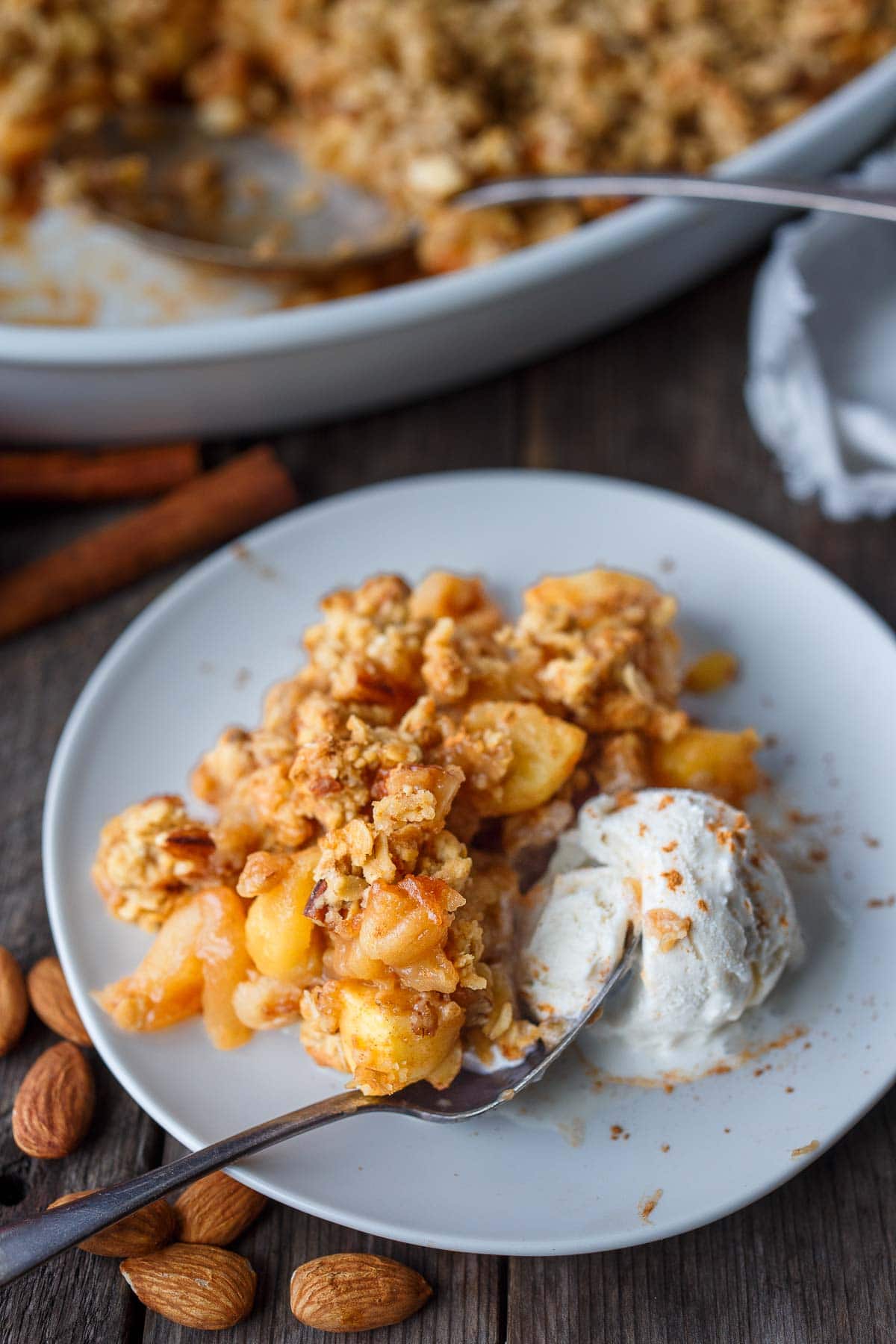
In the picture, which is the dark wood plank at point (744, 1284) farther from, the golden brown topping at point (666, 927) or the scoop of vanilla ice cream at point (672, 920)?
the golden brown topping at point (666, 927)

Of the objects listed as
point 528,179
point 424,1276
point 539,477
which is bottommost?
point 424,1276

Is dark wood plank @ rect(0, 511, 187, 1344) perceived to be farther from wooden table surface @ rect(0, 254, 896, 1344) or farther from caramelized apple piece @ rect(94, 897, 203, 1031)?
caramelized apple piece @ rect(94, 897, 203, 1031)

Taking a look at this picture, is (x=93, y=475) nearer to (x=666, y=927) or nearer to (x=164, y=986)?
(x=164, y=986)

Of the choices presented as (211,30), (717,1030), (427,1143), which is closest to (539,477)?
(717,1030)

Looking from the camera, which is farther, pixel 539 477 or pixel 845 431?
pixel 845 431

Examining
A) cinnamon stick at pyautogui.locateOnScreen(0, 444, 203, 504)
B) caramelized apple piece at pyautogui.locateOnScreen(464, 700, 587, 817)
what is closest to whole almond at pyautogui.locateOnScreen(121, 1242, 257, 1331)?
caramelized apple piece at pyautogui.locateOnScreen(464, 700, 587, 817)

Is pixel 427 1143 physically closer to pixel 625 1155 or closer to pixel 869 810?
pixel 625 1155
